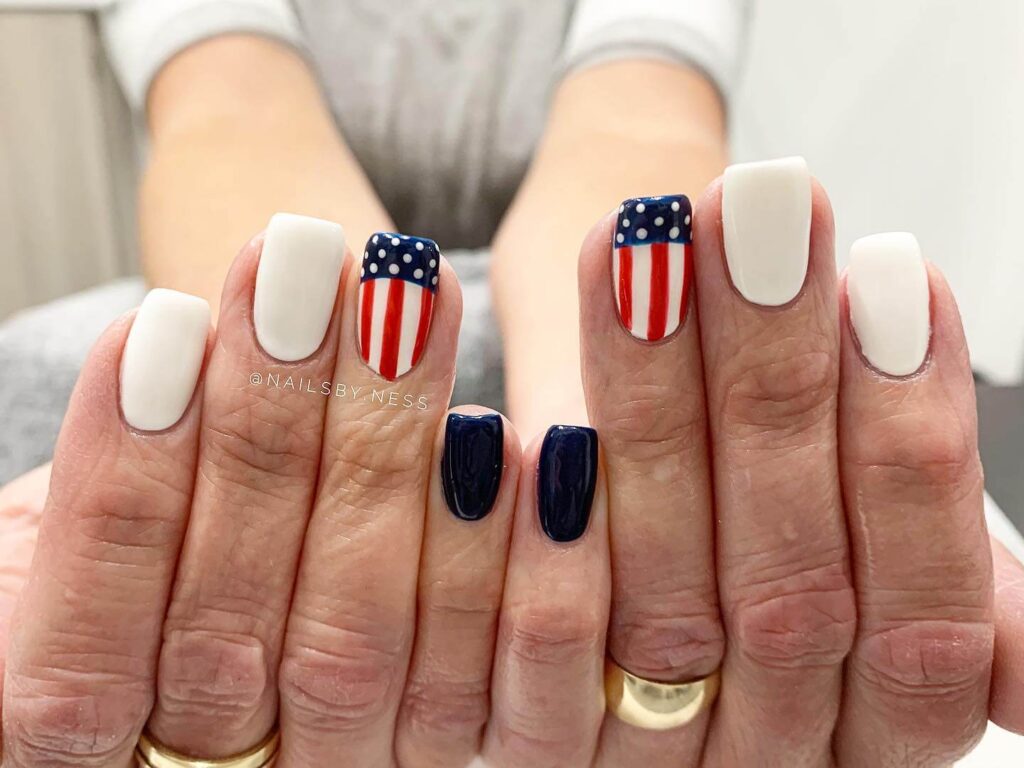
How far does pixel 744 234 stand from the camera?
0.31 meters

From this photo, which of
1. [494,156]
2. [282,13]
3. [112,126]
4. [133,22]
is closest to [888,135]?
[494,156]

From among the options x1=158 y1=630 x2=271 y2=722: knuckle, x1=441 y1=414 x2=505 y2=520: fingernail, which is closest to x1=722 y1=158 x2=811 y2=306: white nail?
x1=441 y1=414 x2=505 y2=520: fingernail

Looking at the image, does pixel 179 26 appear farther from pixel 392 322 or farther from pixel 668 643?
pixel 668 643

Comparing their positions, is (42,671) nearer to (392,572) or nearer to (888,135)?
(392,572)

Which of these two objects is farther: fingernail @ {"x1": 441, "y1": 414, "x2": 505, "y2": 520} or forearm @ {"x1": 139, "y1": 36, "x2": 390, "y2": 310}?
forearm @ {"x1": 139, "y1": 36, "x2": 390, "y2": 310}

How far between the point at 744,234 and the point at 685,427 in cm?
8

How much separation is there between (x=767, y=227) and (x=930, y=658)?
18 centimetres

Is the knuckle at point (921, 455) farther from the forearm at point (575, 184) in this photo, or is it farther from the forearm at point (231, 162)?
the forearm at point (231, 162)

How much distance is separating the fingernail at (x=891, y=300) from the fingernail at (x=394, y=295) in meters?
0.16

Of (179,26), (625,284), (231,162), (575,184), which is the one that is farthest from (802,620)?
(179,26)

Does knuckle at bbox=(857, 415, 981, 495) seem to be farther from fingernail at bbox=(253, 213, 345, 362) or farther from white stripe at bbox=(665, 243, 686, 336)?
fingernail at bbox=(253, 213, 345, 362)

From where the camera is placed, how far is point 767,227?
0.31 metres

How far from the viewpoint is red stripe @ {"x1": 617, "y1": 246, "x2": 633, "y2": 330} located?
324 millimetres

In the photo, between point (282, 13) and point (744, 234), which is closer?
point (744, 234)
